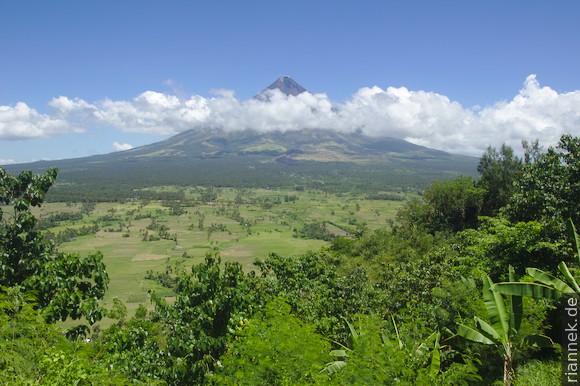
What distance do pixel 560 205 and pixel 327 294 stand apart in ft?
37.9

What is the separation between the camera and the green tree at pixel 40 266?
391 inches

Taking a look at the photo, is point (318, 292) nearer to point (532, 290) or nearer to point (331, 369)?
point (331, 369)

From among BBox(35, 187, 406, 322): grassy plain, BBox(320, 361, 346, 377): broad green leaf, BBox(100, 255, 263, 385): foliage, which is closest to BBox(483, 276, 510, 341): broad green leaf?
BBox(320, 361, 346, 377): broad green leaf

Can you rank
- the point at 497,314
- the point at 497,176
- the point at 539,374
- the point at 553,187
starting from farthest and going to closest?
the point at 497,176
the point at 553,187
the point at 497,314
the point at 539,374

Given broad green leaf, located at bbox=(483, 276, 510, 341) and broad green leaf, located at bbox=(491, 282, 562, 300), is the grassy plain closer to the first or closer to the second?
broad green leaf, located at bbox=(483, 276, 510, 341)

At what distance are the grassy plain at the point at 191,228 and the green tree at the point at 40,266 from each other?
58.5 meters

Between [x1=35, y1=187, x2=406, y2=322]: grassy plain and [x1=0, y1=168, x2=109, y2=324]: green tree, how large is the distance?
58467 millimetres

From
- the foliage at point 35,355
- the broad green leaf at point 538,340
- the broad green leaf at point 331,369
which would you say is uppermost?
the foliage at point 35,355

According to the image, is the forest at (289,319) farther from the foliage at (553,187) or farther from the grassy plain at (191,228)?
the grassy plain at (191,228)

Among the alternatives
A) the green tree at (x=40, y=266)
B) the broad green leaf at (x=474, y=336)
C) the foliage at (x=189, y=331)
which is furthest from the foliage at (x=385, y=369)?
the green tree at (x=40, y=266)

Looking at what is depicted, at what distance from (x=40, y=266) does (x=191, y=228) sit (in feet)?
418

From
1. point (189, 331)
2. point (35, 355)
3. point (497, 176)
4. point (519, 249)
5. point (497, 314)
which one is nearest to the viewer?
point (35, 355)

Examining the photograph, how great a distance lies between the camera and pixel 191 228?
134 meters

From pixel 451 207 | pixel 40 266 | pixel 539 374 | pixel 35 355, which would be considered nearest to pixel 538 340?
pixel 539 374
